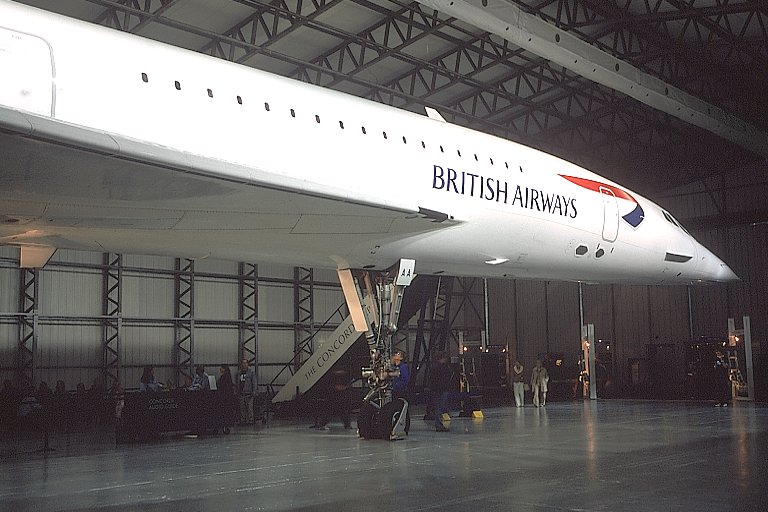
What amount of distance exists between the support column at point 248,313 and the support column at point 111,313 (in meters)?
3.80

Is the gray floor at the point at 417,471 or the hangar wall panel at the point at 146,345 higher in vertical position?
the hangar wall panel at the point at 146,345

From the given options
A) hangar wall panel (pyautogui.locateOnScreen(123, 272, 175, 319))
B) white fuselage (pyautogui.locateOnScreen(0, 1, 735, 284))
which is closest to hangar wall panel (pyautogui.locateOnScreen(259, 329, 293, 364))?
hangar wall panel (pyautogui.locateOnScreen(123, 272, 175, 319))

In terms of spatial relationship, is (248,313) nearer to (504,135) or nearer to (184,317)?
(184,317)

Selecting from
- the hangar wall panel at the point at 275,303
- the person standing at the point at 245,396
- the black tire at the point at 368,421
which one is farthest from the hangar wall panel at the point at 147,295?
the black tire at the point at 368,421

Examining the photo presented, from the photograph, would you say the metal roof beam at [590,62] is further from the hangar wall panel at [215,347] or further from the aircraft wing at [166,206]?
the hangar wall panel at [215,347]

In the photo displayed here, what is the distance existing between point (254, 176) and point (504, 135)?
19.5m

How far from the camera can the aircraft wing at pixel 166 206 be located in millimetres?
5695

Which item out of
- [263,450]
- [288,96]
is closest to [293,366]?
[263,450]

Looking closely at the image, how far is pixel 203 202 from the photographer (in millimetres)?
7172

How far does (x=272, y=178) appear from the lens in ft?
23.1

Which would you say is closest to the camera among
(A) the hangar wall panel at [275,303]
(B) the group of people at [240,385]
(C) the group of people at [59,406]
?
(B) the group of people at [240,385]

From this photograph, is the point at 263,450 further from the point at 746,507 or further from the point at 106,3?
the point at 106,3

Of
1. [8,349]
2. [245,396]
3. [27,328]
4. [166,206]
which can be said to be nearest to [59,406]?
[8,349]

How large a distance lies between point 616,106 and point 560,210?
12.6 meters
